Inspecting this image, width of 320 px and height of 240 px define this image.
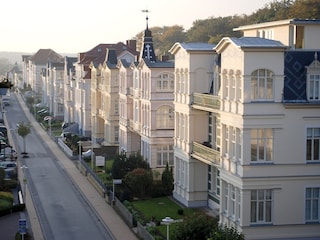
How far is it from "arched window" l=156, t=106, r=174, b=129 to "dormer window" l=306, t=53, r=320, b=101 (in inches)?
738

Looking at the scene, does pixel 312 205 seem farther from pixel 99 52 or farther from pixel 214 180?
pixel 99 52

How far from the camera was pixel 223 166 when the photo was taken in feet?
108

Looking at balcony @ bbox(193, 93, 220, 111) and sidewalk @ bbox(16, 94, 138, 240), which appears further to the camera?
sidewalk @ bbox(16, 94, 138, 240)

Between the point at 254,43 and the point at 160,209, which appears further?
the point at 160,209

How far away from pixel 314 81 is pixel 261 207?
245 inches

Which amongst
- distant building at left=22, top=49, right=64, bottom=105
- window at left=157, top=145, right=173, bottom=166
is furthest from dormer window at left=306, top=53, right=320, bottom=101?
distant building at left=22, top=49, right=64, bottom=105

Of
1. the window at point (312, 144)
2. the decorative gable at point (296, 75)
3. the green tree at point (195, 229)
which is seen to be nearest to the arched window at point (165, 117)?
the window at point (312, 144)

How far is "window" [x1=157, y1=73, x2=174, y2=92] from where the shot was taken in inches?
1917

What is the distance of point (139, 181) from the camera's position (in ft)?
141

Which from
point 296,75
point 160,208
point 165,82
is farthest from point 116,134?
point 296,75

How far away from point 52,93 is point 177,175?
64.2m

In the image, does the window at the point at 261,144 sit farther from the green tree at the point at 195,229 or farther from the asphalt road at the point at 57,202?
the asphalt road at the point at 57,202

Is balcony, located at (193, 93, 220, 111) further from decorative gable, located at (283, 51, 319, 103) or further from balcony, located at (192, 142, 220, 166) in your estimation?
decorative gable, located at (283, 51, 319, 103)

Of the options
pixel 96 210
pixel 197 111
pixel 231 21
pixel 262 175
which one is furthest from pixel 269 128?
pixel 231 21
